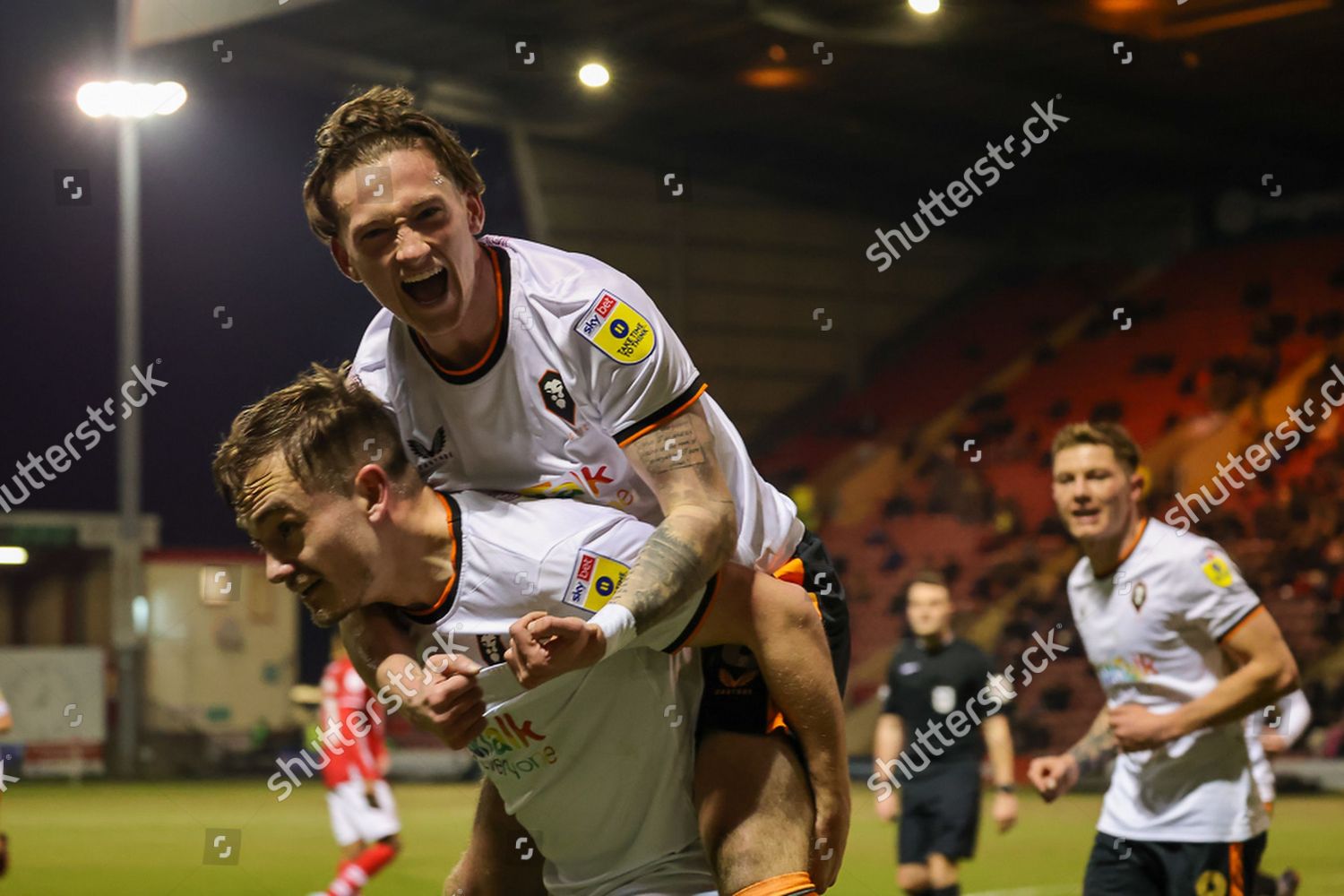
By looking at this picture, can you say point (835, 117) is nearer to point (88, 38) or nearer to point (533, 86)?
point (533, 86)

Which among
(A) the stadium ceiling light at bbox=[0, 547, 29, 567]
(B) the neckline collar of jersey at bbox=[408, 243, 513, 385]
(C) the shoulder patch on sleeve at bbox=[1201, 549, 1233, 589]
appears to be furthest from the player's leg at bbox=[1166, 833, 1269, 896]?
(A) the stadium ceiling light at bbox=[0, 547, 29, 567]

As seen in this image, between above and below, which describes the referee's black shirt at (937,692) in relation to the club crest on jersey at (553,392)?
below

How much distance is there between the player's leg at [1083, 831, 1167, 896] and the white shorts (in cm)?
461

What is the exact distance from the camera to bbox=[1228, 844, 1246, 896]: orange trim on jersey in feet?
16.2

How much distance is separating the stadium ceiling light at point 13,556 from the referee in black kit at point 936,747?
9.17 meters

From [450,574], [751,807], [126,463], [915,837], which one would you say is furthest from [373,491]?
[126,463]

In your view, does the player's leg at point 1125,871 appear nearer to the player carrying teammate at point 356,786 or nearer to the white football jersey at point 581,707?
the white football jersey at point 581,707

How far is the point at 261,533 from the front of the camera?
2533mm

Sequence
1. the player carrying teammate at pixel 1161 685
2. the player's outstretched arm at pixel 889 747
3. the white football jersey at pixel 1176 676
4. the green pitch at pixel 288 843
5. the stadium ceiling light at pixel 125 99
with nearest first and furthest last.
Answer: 1. the player carrying teammate at pixel 1161 685
2. the white football jersey at pixel 1176 676
3. the player's outstretched arm at pixel 889 747
4. the green pitch at pixel 288 843
5. the stadium ceiling light at pixel 125 99

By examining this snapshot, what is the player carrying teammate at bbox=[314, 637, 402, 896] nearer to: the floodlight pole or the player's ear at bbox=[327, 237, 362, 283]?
the floodlight pole

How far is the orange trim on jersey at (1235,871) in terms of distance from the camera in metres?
4.93

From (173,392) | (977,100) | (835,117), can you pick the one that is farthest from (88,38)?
(977,100)

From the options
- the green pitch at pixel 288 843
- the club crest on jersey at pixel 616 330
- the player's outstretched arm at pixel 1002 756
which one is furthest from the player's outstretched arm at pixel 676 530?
the green pitch at pixel 288 843

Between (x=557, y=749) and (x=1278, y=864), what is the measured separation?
9.40m
